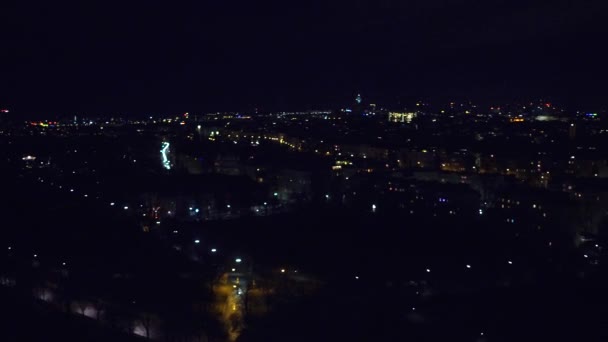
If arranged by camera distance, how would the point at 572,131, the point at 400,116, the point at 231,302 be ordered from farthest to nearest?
the point at 400,116 → the point at 572,131 → the point at 231,302

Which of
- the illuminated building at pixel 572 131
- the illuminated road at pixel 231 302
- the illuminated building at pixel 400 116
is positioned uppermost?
the illuminated road at pixel 231 302

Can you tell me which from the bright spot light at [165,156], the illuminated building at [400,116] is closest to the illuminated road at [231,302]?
the bright spot light at [165,156]

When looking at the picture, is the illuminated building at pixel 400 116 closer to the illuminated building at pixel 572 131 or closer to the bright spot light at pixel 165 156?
the illuminated building at pixel 572 131

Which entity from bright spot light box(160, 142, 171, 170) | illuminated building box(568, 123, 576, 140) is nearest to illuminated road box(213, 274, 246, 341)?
bright spot light box(160, 142, 171, 170)

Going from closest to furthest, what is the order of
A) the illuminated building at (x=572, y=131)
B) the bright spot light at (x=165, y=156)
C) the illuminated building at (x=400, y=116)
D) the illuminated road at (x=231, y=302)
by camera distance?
the illuminated road at (x=231, y=302) < the bright spot light at (x=165, y=156) < the illuminated building at (x=572, y=131) < the illuminated building at (x=400, y=116)

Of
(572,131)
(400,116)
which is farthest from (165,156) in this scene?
(400,116)

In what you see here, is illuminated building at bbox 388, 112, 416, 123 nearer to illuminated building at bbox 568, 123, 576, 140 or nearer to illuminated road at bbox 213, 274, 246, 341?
illuminated building at bbox 568, 123, 576, 140

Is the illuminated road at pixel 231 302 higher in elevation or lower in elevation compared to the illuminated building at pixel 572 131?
higher

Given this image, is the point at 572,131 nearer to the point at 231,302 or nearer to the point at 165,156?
the point at 165,156

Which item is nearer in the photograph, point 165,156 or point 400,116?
point 165,156

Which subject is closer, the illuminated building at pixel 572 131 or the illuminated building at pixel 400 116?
the illuminated building at pixel 572 131

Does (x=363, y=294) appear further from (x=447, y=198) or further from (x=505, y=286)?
(x=447, y=198)
